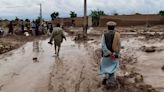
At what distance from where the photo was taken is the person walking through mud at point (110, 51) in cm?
1114

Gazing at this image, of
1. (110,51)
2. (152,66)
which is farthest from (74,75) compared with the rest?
(152,66)

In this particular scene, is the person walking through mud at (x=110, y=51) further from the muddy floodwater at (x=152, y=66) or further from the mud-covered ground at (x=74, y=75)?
the muddy floodwater at (x=152, y=66)

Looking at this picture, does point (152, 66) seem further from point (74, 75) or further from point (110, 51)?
point (110, 51)

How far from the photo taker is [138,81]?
1258 centimetres

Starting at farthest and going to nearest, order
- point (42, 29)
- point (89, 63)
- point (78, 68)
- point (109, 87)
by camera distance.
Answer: point (42, 29) < point (89, 63) < point (78, 68) < point (109, 87)

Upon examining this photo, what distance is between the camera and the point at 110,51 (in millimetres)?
11188

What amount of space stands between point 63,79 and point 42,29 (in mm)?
33141

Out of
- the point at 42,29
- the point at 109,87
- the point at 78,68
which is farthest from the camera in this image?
the point at 42,29

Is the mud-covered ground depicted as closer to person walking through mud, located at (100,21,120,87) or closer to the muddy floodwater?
the muddy floodwater

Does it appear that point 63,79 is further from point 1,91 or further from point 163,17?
point 163,17

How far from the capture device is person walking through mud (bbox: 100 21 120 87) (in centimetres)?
1114

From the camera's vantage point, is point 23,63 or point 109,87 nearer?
point 109,87

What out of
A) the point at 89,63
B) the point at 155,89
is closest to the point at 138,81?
the point at 155,89

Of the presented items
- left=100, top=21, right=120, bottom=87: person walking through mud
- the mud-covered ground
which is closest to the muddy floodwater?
the mud-covered ground
